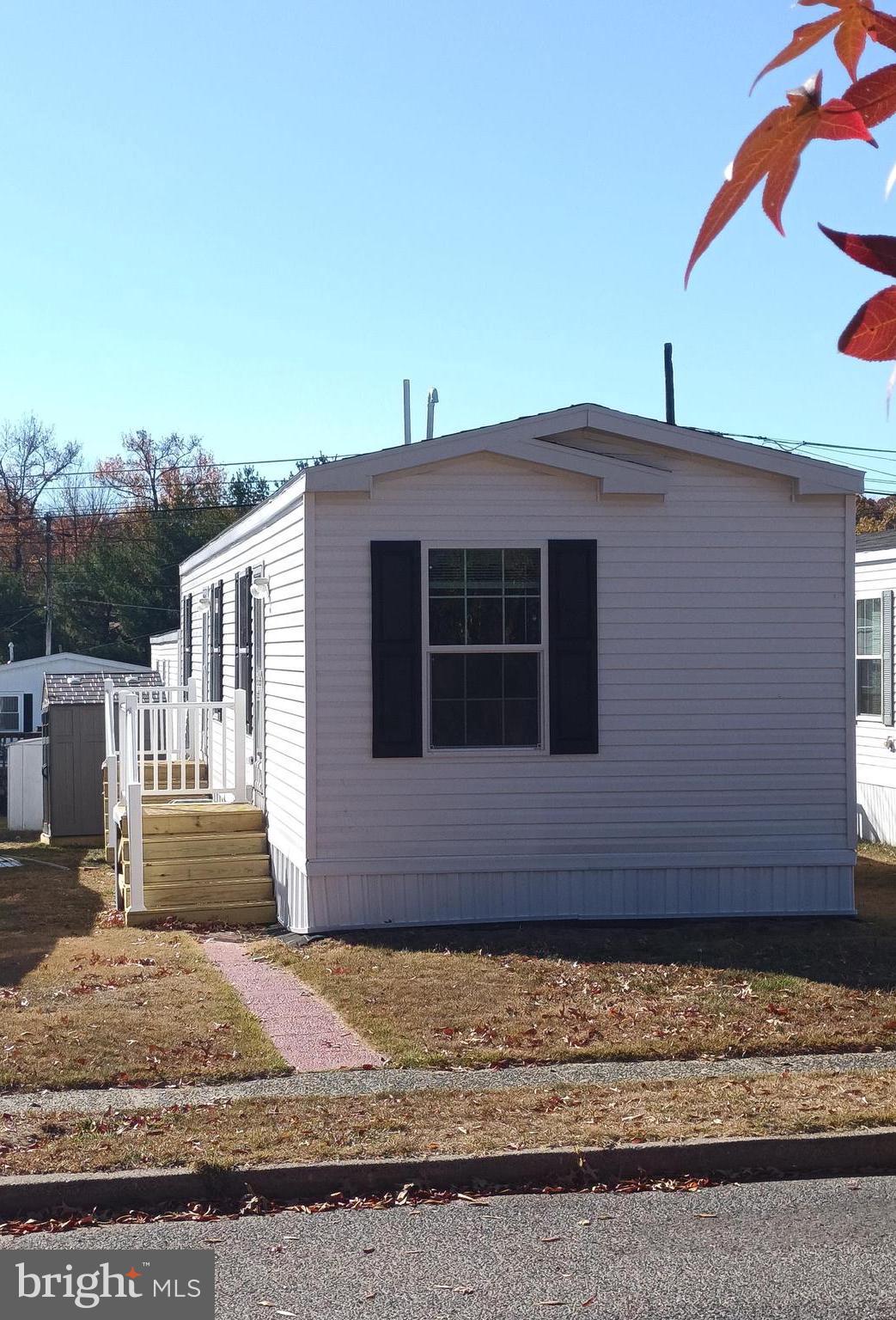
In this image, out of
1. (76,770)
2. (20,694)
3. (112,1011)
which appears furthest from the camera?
(20,694)

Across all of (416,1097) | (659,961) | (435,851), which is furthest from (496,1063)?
(435,851)

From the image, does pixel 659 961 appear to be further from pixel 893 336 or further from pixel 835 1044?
pixel 893 336

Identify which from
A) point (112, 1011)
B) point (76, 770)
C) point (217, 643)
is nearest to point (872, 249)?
point (112, 1011)

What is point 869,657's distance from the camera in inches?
704

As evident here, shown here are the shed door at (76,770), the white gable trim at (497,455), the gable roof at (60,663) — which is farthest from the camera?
the gable roof at (60,663)

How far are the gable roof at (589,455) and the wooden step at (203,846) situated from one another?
353 cm

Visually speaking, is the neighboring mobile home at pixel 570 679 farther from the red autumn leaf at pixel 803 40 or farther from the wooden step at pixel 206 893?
the red autumn leaf at pixel 803 40

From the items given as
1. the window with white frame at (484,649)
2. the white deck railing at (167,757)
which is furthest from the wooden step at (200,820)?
the window with white frame at (484,649)

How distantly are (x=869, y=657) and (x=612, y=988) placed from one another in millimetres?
9471

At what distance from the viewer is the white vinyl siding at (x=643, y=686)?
38.9 feet

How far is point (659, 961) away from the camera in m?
10.6

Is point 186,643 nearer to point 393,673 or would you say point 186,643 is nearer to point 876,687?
point 876,687

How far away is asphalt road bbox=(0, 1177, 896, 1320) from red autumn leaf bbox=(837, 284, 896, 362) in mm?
4522

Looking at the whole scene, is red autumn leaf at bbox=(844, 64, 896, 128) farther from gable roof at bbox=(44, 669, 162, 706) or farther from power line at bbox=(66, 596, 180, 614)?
power line at bbox=(66, 596, 180, 614)
